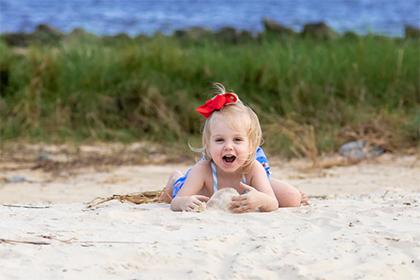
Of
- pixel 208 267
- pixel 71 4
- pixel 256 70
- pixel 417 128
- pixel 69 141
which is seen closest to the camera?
pixel 208 267

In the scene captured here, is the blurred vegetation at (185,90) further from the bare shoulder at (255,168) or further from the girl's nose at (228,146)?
the girl's nose at (228,146)

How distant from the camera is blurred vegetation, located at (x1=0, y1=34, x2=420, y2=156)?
888 cm

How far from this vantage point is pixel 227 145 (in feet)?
15.5

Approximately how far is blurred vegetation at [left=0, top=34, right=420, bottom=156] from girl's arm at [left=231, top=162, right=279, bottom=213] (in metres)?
3.48

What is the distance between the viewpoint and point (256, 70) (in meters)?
9.53

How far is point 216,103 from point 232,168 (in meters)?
0.33

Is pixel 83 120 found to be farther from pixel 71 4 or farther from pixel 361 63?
pixel 71 4

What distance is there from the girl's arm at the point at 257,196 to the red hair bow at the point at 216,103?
34 centimetres

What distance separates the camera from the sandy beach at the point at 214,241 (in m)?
3.67

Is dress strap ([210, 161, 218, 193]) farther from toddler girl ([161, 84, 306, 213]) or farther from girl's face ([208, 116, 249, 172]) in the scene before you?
girl's face ([208, 116, 249, 172])

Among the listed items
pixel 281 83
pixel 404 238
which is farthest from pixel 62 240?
pixel 281 83

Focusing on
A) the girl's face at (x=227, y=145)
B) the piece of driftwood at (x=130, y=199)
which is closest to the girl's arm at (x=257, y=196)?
the girl's face at (x=227, y=145)

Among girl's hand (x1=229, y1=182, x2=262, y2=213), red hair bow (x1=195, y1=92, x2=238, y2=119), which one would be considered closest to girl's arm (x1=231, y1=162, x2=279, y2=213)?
girl's hand (x1=229, y1=182, x2=262, y2=213)

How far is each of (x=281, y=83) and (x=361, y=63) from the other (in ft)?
2.91
